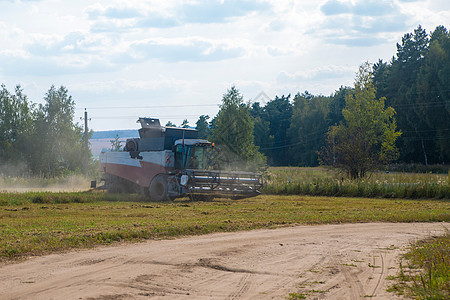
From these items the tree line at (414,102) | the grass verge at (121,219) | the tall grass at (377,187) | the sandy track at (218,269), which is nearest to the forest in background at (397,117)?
the tree line at (414,102)

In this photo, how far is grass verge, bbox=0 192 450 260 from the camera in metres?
10.2

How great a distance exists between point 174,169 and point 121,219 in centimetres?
887

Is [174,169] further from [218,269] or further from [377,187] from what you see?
[218,269]

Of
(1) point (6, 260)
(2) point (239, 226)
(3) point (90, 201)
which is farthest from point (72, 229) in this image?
(3) point (90, 201)

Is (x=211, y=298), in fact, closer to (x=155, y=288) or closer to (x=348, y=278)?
(x=155, y=288)

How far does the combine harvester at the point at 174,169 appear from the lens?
72.8 ft

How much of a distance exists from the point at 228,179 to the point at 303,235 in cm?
1116

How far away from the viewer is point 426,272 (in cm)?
786

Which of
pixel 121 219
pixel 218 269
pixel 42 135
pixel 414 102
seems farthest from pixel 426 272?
pixel 414 102

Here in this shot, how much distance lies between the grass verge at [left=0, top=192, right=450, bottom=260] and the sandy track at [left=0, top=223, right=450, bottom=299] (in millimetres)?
692

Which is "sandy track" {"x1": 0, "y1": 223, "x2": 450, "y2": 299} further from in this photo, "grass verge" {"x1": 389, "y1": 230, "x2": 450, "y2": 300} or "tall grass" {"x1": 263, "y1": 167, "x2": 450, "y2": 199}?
"tall grass" {"x1": 263, "y1": 167, "x2": 450, "y2": 199}

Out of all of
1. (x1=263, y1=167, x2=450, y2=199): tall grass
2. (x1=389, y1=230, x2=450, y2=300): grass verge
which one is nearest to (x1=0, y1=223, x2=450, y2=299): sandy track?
(x1=389, y1=230, x2=450, y2=300): grass verge

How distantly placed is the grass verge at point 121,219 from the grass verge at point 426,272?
4.64 m

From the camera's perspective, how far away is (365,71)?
1592 inches
